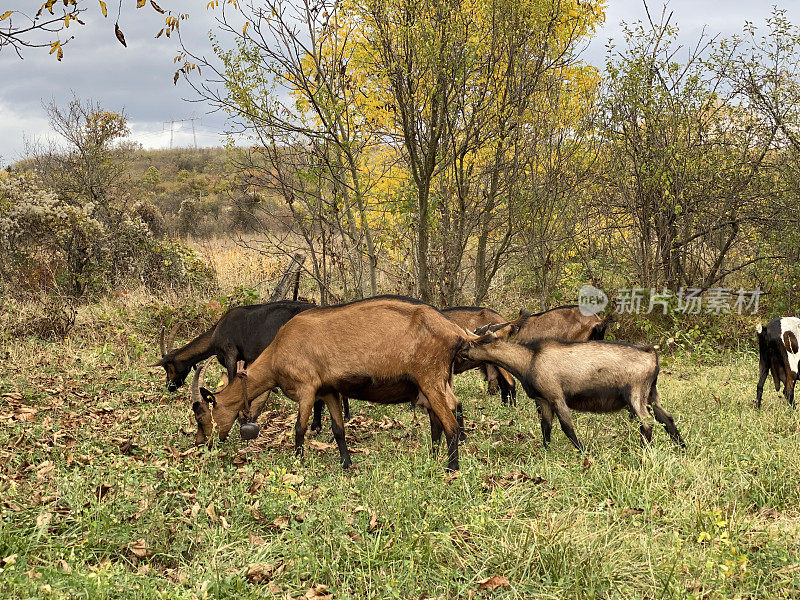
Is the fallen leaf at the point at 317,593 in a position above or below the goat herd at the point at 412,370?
below

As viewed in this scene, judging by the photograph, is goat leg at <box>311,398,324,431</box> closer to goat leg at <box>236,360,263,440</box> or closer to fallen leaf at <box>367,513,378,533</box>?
goat leg at <box>236,360,263,440</box>

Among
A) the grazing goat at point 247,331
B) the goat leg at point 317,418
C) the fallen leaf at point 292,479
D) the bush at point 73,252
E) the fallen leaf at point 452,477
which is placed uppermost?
the bush at point 73,252

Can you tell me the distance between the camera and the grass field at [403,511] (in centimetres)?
351

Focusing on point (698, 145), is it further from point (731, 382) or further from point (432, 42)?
point (432, 42)

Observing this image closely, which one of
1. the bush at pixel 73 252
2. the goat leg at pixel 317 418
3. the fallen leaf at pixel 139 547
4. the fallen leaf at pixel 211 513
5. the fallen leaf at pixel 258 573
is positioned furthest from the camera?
the bush at pixel 73 252

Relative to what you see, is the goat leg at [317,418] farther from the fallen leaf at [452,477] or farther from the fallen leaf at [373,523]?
the fallen leaf at [373,523]

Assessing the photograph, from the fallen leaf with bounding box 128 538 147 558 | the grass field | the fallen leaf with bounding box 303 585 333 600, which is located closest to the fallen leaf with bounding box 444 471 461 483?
the grass field

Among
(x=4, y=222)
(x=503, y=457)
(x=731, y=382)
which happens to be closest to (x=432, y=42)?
(x=503, y=457)

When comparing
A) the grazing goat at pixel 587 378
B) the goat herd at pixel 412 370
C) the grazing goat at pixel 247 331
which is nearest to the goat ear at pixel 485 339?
the goat herd at pixel 412 370

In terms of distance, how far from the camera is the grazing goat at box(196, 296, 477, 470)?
5.67m

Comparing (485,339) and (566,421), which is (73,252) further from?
(566,421)

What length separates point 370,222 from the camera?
10.8 metres

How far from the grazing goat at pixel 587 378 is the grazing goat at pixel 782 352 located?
7.94 feet

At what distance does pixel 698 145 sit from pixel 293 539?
33.4 ft
